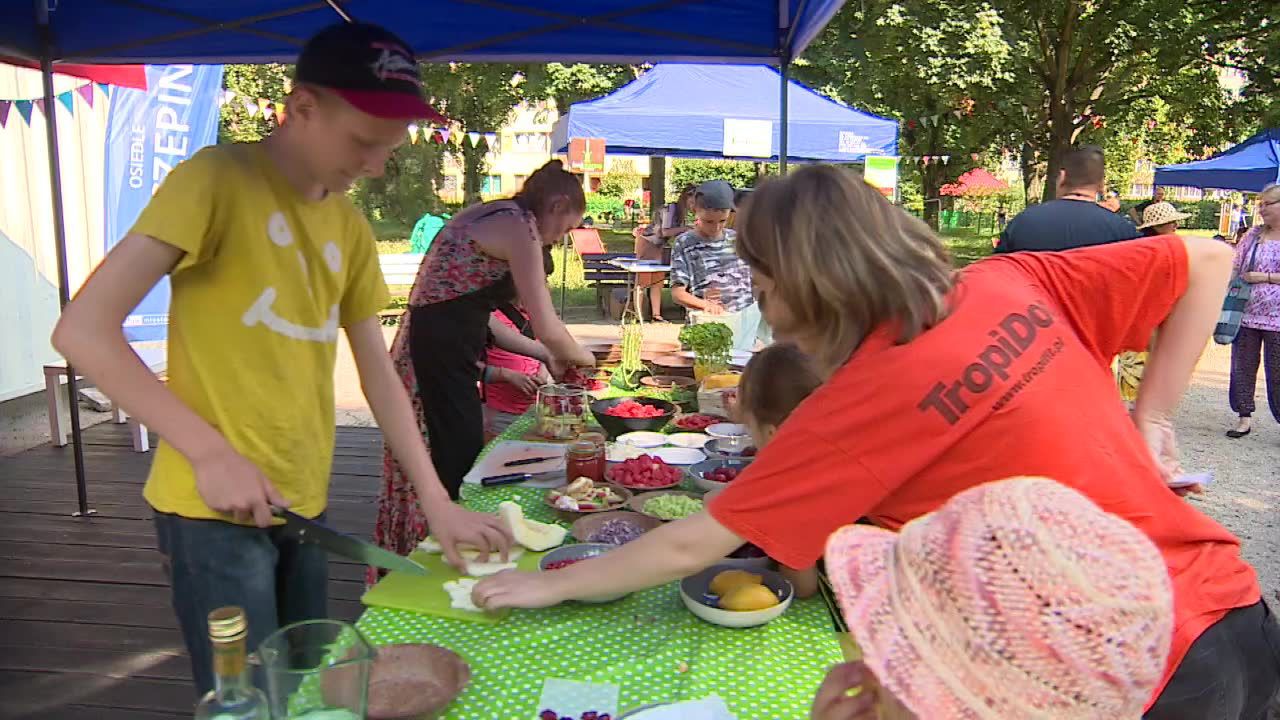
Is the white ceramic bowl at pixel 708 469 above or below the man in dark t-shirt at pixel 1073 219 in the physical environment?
below

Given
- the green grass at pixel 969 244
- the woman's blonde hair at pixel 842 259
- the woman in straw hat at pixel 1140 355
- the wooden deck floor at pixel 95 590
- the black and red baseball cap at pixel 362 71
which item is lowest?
the wooden deck floor at pixel 95 590

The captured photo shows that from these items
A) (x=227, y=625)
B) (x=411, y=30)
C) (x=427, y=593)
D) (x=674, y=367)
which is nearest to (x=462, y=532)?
(x=427, y=593)

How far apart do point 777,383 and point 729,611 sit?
575 mm

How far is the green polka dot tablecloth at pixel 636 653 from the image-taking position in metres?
1.34

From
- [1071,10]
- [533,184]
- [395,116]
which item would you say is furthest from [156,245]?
[1071,10]

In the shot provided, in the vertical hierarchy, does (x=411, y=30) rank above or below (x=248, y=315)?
above

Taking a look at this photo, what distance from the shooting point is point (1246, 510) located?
4.88 meters

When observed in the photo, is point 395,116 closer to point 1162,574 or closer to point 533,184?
point 1162,574

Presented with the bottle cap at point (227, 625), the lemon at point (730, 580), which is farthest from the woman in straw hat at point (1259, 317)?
A: the bottle cap at point (227, 625)

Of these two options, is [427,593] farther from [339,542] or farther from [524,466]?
[524,466]

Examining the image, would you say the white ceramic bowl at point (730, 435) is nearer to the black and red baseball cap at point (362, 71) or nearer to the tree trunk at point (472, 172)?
the black and red baseball cap at point (362, 71)

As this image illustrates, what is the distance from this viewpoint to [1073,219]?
4.53 metres

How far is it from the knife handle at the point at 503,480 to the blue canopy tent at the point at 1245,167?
44.5 ft

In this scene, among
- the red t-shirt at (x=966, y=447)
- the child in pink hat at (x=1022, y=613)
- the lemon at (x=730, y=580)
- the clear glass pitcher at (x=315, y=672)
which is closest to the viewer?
the child in pink hat at (x=1022, y=613)
